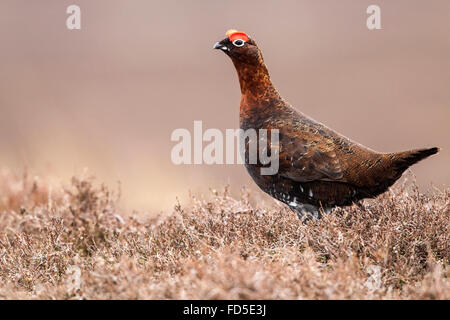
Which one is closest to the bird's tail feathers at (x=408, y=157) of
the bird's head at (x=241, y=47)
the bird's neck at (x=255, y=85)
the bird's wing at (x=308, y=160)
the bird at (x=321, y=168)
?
the bird at (x=321, y=168)

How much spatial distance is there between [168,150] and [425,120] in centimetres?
816

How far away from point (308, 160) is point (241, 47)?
1259 mm

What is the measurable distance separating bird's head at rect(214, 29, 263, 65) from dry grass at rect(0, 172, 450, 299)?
1.33 meters

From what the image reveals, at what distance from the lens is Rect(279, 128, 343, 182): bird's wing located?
16.0 feet

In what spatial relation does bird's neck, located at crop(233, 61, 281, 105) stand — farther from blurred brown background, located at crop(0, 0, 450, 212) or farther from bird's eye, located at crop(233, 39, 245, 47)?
blurred brown background, located at crop(0, 0, 450, 212)

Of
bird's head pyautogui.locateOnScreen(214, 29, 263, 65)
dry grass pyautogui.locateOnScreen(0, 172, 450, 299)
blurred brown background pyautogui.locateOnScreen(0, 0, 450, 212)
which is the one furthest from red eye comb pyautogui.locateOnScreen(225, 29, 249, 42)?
blurred brown background pyautogui.locateOnScreen(0, 0, 450, 212)

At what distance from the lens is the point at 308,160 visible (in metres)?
4.88

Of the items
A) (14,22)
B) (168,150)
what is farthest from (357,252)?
(14,22)

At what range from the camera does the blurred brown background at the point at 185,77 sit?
49.2 feet

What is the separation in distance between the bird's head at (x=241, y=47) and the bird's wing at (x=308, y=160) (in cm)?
92

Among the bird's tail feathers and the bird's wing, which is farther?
the bird's wing

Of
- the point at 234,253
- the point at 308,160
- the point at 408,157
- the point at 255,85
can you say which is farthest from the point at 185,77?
the point at 234,253

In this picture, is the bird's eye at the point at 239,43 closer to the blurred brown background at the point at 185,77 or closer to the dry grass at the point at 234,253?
the dry grass at the point at 234,253

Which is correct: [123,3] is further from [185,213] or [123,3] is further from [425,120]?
[185,213]
